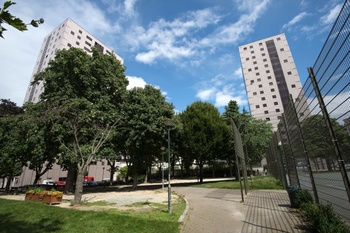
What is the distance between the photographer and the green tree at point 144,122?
20.4m

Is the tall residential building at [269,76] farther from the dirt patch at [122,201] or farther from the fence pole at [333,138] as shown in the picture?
the fence pole at [333,138]

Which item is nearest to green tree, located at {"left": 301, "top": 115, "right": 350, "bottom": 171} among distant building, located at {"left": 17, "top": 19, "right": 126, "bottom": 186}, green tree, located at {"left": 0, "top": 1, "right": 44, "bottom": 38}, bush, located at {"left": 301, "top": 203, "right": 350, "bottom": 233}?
bush, located at {"left": 301, "top": 203, "right": 350, "bottom": 233}

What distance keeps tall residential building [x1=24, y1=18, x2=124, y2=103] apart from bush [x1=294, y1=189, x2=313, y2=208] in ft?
181

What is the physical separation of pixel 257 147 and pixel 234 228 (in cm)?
2680

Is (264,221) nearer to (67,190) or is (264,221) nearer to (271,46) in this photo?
(67,190)

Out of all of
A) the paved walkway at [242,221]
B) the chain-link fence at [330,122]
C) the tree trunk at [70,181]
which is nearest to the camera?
the chain-link fence at [330,122]

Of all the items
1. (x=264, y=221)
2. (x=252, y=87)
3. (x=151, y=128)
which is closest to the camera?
(x=264, y=221)

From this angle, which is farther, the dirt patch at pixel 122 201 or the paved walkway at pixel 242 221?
Answer: the dirt patch at pixel 122 201

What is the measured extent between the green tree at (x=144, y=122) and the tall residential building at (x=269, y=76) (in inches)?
2041

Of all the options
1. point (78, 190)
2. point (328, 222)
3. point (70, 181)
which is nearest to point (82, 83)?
point (70, 181)

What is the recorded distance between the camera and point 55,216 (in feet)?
25.0

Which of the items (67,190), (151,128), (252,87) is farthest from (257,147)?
(252,87)

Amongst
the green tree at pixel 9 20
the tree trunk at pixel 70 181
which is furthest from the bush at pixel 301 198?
the tree trunk at pixel 70 181

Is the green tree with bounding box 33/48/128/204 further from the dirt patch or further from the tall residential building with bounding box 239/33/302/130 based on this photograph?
the tall residential building with bounding box 239/33/302/130
